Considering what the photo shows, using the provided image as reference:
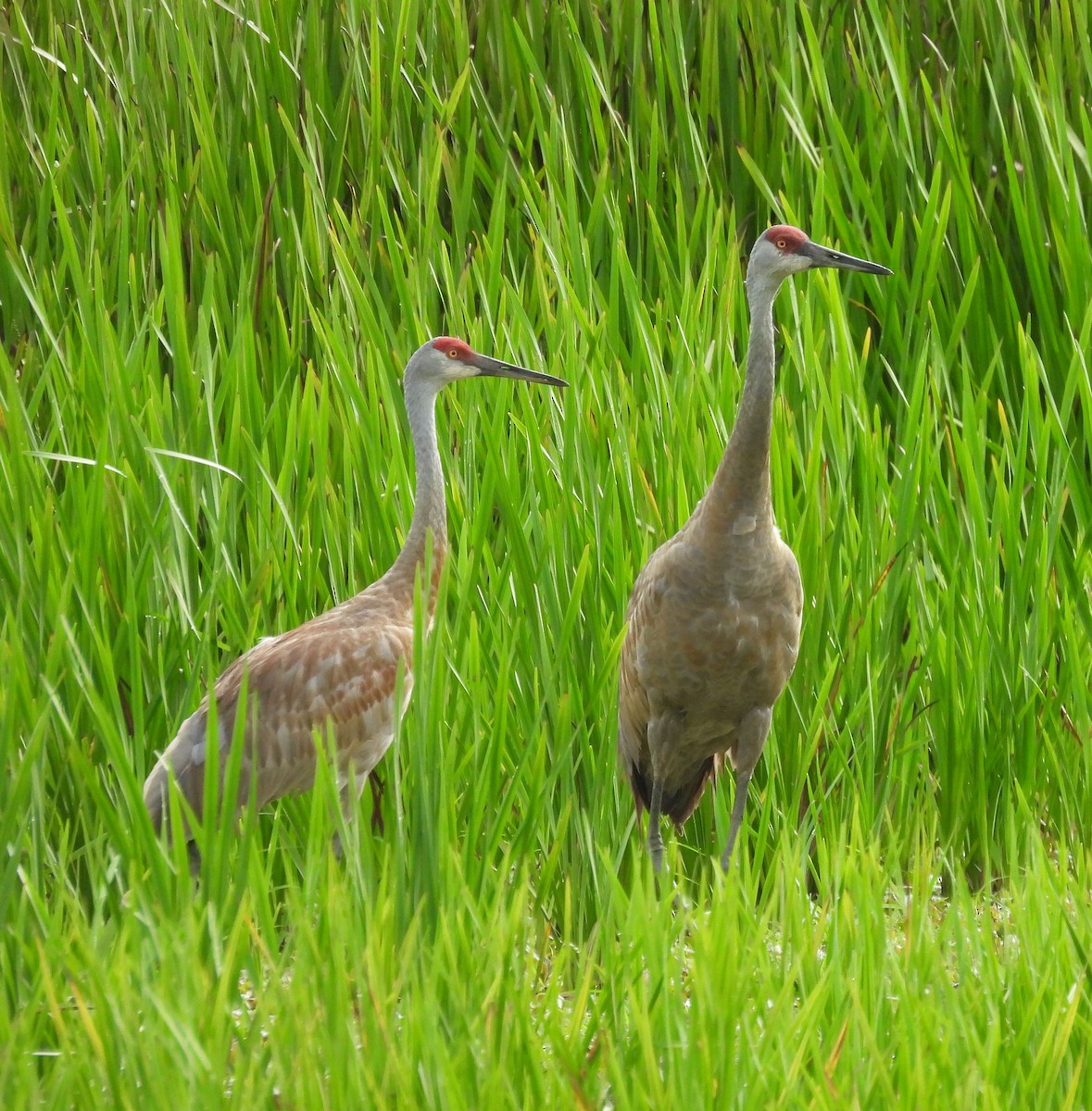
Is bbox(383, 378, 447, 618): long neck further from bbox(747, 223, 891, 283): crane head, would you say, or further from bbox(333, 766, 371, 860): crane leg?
bbox(747, 223, 891, 283): crane head

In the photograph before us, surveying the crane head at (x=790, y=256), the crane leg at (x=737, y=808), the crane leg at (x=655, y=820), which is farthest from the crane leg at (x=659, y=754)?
the crane head at (x=790, y=256)

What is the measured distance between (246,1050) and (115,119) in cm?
364

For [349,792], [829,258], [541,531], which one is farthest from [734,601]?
[349,792]

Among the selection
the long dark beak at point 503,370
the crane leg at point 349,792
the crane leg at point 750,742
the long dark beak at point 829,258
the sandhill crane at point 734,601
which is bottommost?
the crane leg at point 349,792

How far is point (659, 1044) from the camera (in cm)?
212

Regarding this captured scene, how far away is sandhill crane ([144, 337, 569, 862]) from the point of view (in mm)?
3322

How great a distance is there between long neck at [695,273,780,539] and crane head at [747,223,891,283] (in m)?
0.25

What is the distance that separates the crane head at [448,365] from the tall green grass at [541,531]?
0.40ft

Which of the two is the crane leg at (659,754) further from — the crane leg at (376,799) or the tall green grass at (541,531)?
the crane leg at (376,799)

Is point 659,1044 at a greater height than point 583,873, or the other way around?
point 659,1044

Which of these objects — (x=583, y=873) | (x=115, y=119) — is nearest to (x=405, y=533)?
(x=583, y=873)

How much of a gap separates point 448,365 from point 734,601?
89 centimetres

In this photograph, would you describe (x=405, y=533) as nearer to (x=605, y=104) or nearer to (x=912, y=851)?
(x=912, y=851)

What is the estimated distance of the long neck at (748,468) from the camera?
319cm
